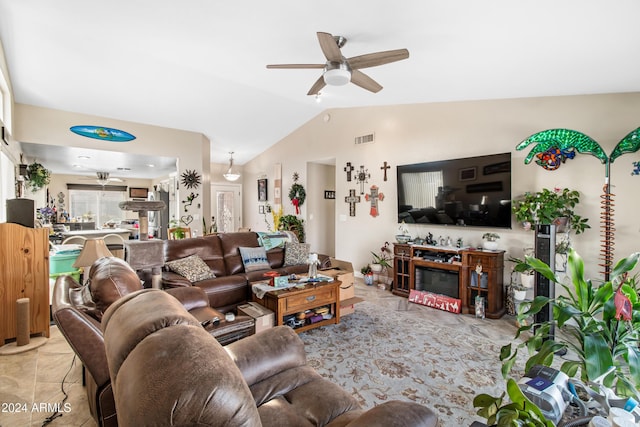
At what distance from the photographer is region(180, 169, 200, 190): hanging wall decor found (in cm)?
614

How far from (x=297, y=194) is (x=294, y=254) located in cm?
245

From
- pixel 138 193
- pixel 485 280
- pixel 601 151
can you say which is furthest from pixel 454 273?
pixel 138 193

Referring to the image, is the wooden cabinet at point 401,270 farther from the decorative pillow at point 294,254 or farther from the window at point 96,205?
the window at point 96,205

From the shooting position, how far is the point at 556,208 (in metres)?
3.29

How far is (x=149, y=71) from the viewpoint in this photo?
4027 mm

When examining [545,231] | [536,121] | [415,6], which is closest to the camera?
[415,6]

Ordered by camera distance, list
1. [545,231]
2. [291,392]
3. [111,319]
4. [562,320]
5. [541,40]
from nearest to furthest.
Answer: [111,319] < [562,320] < [291,392] < [541,40] < [545,231]

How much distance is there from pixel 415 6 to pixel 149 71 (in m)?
3.61

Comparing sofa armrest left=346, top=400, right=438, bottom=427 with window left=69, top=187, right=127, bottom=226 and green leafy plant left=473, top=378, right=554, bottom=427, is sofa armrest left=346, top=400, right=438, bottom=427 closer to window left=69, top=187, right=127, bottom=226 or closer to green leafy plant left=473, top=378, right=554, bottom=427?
green leafy plant left=473, top=378, right=554, bottom=427

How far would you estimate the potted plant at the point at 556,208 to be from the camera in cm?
327

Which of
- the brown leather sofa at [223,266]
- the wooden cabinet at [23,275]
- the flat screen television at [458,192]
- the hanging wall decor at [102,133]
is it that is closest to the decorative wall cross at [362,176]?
the flat screen television at [458,192]

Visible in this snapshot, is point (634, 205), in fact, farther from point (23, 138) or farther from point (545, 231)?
point (23, 138)

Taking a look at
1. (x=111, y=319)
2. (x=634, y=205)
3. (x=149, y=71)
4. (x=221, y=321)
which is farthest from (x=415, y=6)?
(x=149, y=71)

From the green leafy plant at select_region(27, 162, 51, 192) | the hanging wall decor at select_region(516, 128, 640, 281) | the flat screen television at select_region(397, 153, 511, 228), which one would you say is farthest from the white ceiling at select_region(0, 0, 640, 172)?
the green leafy plant at select_region(27, 162, 51, 192)
